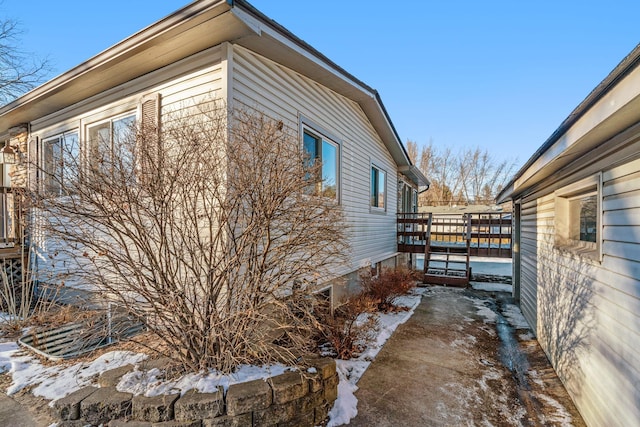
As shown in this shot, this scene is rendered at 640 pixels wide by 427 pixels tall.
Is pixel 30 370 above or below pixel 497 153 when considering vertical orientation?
below

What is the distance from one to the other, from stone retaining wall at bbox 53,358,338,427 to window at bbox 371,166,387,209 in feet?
21.0

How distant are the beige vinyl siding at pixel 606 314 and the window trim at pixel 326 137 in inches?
148

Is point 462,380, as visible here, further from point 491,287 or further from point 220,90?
point 491,287

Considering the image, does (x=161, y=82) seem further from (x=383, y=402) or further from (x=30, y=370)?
(x=383, y=402)

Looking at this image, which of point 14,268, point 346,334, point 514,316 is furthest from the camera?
point 514,316

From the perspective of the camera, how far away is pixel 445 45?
34.7ft

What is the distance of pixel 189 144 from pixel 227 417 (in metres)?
2.48

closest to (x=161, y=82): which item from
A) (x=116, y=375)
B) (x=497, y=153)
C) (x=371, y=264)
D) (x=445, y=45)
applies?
(x=116, y=375)

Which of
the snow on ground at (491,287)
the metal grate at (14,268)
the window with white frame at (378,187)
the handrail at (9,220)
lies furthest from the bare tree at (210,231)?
the snow on ground at (491,287)

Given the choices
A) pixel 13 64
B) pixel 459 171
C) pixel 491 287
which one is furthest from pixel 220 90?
pixel 459 171

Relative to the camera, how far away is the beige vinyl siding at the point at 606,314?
230 centimetres

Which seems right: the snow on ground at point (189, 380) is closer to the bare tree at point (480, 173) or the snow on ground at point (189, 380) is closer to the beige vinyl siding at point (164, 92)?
the beige vinyl siding at point (164, 92)

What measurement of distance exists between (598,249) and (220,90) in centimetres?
440

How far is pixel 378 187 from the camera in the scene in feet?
30.2
